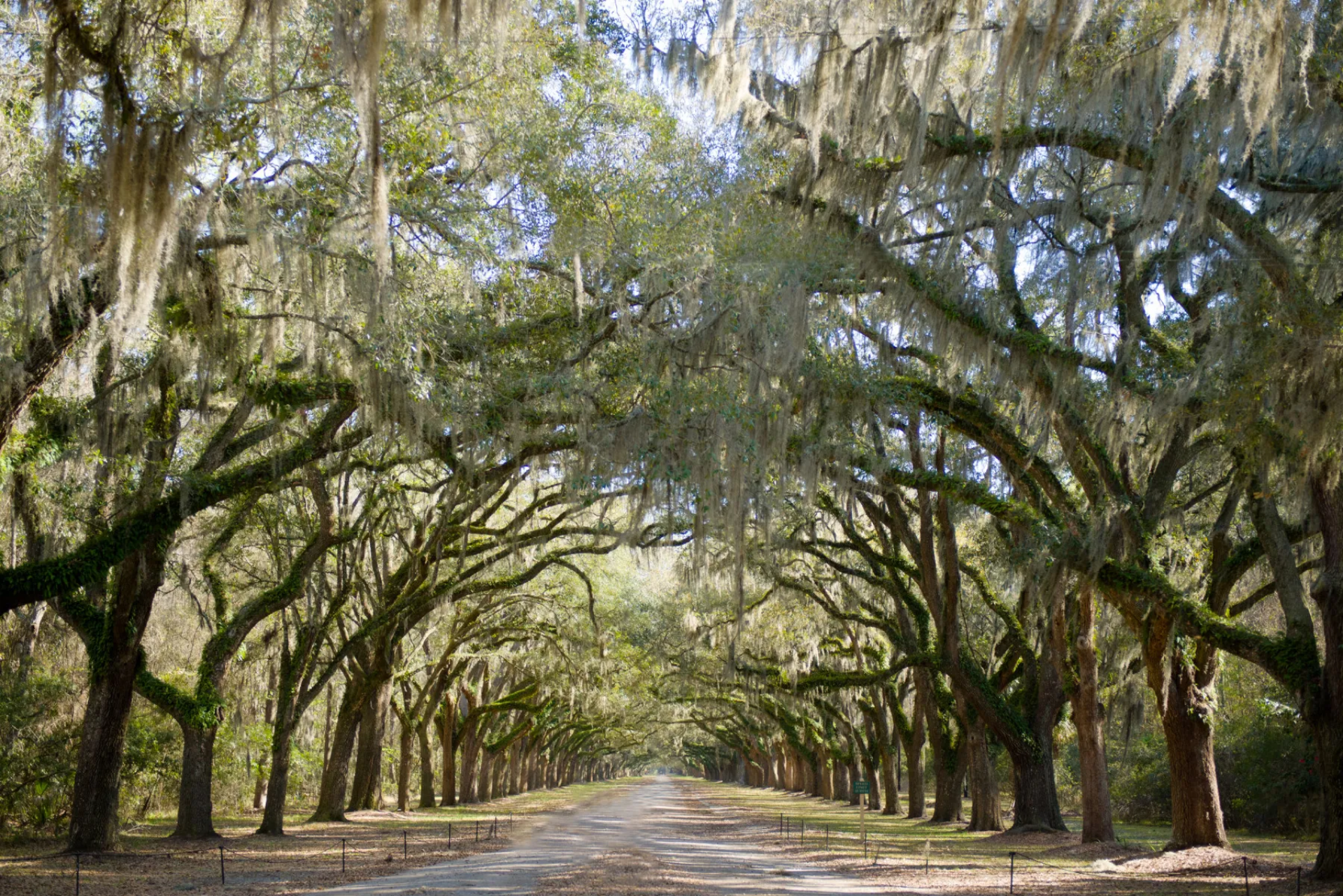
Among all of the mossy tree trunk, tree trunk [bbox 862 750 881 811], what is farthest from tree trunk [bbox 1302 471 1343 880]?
tree trunk [bbox 862 750 881 811]

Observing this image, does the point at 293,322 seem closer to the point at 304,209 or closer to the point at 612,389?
the point at 304,209

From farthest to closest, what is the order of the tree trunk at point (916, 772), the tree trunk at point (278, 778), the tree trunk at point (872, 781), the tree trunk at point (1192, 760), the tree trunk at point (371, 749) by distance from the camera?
the tree trunk at point (872, 781) < the tree trunk at point (916, 772) < the tree trunk at point (371, 749) < the tree trunk at point (278, 778) < the tree trunk at point (1192, 760)

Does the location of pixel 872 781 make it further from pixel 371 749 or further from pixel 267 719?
pixel 267 719

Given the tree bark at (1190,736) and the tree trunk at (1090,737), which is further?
the tree trunk at (1090,737)

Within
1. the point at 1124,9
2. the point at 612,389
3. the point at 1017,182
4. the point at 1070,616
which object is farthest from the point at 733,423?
the point at 1070,616

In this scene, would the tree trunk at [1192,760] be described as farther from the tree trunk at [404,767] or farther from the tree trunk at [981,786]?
the tree trunk at [404,767]

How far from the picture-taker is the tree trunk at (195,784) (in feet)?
47.4

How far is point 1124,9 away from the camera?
26.6ft

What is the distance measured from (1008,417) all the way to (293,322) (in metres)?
8.93

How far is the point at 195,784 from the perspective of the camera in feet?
48.0

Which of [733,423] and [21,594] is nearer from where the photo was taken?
[21,594]

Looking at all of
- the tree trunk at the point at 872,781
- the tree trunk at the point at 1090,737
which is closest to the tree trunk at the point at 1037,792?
the tree trunk at the point at 1090,737

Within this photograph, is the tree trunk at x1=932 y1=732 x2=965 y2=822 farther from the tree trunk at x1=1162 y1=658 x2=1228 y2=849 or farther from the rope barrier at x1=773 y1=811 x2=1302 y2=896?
the tree trunk at x1=1162 y1=658 x2=1228 y2=849

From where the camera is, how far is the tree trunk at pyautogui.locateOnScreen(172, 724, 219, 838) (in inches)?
568
